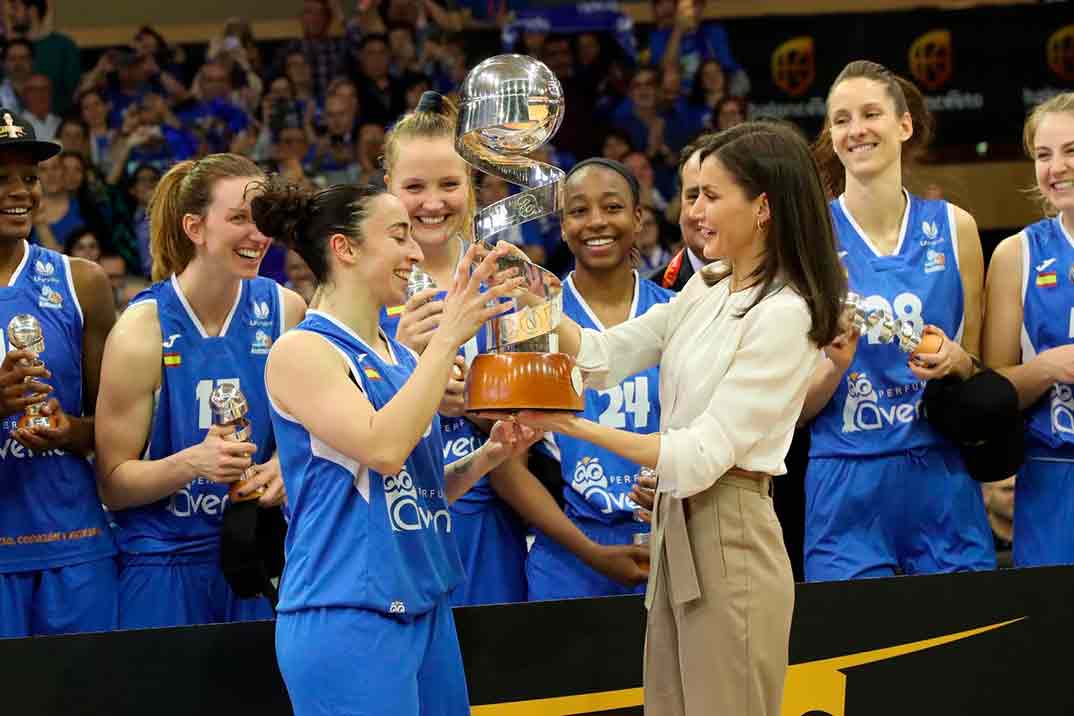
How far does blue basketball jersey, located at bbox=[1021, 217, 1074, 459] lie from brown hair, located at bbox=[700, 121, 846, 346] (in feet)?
5.38

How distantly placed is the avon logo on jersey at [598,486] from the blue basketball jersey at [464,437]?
0.28m

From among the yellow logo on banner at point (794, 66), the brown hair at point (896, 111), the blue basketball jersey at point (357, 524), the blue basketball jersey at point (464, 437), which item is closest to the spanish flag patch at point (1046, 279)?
the brown hair at point (896, 111)

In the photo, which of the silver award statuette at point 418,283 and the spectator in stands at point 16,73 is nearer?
the silver award statuette at point 418,283

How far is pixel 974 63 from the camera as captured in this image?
9914mm

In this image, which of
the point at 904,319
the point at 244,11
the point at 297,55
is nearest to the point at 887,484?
the point at 904,319

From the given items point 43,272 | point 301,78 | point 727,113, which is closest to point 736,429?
point 43,272

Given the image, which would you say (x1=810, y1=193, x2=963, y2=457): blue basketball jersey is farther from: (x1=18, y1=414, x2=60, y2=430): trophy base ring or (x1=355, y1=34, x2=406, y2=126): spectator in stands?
(x1=355, y1=34, x2=406, y2=126): spectator in stands

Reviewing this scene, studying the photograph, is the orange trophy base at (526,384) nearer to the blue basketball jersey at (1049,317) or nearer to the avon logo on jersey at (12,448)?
the avon logo on jersey at (12,448)

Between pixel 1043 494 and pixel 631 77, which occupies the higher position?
pixel 631 77

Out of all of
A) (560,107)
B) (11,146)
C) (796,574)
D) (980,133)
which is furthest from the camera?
(980,133)

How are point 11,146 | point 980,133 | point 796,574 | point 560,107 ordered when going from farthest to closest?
point 980,133 → point 796,574 → point 11,146 → point 560,107

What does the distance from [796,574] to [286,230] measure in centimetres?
265

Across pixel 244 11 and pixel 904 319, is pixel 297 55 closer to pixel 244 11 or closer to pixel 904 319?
pixel 244 11

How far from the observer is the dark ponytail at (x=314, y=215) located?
3.24 meters
